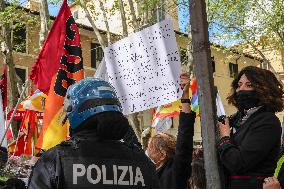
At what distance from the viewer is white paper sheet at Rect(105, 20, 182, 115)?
4.13 metres

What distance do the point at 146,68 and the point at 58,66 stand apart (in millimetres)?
1286

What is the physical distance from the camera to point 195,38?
281cm

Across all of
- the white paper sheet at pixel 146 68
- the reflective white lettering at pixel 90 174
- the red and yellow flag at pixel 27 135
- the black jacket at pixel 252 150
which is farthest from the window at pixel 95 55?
the reflective white lettering at pixel 90 174

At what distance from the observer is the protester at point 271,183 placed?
2.67 m

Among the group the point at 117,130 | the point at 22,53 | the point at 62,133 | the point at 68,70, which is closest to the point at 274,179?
the point at 117,130

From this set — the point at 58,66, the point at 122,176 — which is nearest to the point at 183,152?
the point at 122,176

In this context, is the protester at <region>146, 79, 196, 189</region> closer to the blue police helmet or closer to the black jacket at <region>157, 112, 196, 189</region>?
the black jacket at <region>157, 112, 196, 189</region>

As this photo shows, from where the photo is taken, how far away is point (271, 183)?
2682 mm

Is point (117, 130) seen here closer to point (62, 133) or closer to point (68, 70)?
point (62, 133)

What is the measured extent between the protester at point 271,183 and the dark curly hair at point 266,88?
19.5 inches

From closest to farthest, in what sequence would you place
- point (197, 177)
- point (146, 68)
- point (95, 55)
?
point (197, 177) < point (146, 68) < point (95, 55)

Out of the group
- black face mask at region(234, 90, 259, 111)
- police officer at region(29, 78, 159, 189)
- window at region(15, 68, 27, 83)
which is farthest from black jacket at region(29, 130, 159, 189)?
window at region(15, 68, 27, 83)

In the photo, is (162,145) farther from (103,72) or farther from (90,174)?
(90,174)

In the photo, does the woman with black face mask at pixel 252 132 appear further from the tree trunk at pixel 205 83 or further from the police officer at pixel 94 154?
the police officer at pixel 94 154
